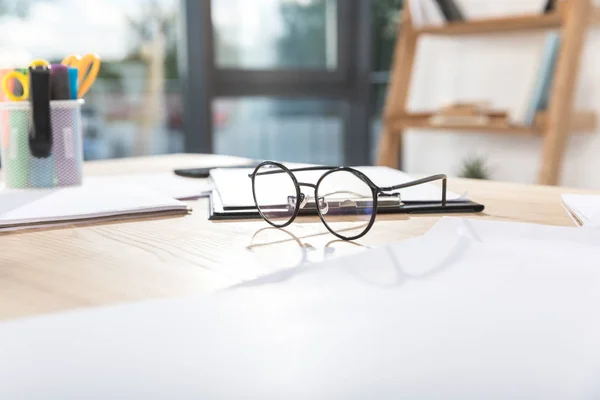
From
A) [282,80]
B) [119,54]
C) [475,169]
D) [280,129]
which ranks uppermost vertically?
[119,54]

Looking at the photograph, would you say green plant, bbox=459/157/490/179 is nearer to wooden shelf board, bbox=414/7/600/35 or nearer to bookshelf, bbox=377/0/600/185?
bookshelf, bbox=377/0/600/185

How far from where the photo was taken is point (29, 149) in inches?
36.0

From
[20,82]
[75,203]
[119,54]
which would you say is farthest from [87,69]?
[119,54]

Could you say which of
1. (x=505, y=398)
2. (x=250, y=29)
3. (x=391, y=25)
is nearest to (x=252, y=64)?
(x=250, y=29)

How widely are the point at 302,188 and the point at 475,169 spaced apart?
2042 millimetres

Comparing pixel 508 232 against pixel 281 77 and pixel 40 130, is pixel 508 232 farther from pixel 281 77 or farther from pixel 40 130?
pixel 281 77

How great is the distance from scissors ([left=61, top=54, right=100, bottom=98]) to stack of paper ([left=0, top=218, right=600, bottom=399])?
2.08ft

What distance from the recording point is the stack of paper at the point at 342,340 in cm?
31

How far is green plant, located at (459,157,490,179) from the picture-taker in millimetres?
2611

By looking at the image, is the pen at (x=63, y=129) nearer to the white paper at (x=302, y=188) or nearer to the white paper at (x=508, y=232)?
the white paper at (x=302, y=188)

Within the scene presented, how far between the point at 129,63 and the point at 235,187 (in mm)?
1841

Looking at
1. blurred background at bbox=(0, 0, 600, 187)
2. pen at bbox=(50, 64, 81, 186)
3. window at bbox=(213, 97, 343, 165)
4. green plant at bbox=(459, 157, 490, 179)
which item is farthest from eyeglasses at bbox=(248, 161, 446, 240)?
window at bbox=(213, 97, 343, 165)

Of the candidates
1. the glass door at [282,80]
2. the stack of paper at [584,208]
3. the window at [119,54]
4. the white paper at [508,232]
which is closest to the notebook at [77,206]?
the white paper at [508,232]

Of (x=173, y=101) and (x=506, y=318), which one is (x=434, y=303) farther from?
(x=173, y=101)
